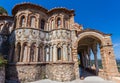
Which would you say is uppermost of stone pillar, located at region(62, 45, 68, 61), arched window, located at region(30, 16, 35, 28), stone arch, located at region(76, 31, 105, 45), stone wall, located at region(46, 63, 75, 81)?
arched window, located at region(30, 16, 35, 28)

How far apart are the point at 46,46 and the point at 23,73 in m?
4.85

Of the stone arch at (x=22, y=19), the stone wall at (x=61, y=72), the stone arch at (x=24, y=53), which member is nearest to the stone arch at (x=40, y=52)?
the stone arch at (x=24, y=53)

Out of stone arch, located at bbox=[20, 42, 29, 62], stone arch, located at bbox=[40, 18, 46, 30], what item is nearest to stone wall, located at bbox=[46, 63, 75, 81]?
stone arch, located at bbox=[20, 42, 29, 62]

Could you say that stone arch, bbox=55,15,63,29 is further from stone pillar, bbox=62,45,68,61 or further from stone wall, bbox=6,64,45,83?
stone wall, bbox=6,64,45,83

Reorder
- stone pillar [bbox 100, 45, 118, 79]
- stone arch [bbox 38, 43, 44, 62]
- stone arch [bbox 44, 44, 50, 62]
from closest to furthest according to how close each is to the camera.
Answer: stone pillar [bbox 100, 45, 118, 79]
stone arch [bbox 38, 43, 44, 62]
stone arch [bbox 44, 44, 50, 62]

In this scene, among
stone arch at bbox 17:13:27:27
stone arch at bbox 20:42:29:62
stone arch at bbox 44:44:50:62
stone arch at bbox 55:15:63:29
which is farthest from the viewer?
stone arch at bbox 55:15:63:29

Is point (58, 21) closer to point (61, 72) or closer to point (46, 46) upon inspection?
point (46, 46)

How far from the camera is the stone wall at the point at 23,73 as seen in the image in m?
12.1

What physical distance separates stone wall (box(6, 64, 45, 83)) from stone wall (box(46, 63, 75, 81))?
167 centimetres

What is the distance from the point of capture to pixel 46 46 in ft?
48.4

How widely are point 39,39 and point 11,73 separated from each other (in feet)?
18.7

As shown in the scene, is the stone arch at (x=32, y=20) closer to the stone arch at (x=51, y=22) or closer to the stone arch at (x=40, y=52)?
the stone arch at (x=51, y=22)

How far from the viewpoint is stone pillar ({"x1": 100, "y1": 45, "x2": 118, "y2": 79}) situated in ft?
44.6

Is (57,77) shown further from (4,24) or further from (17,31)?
(4,24)
